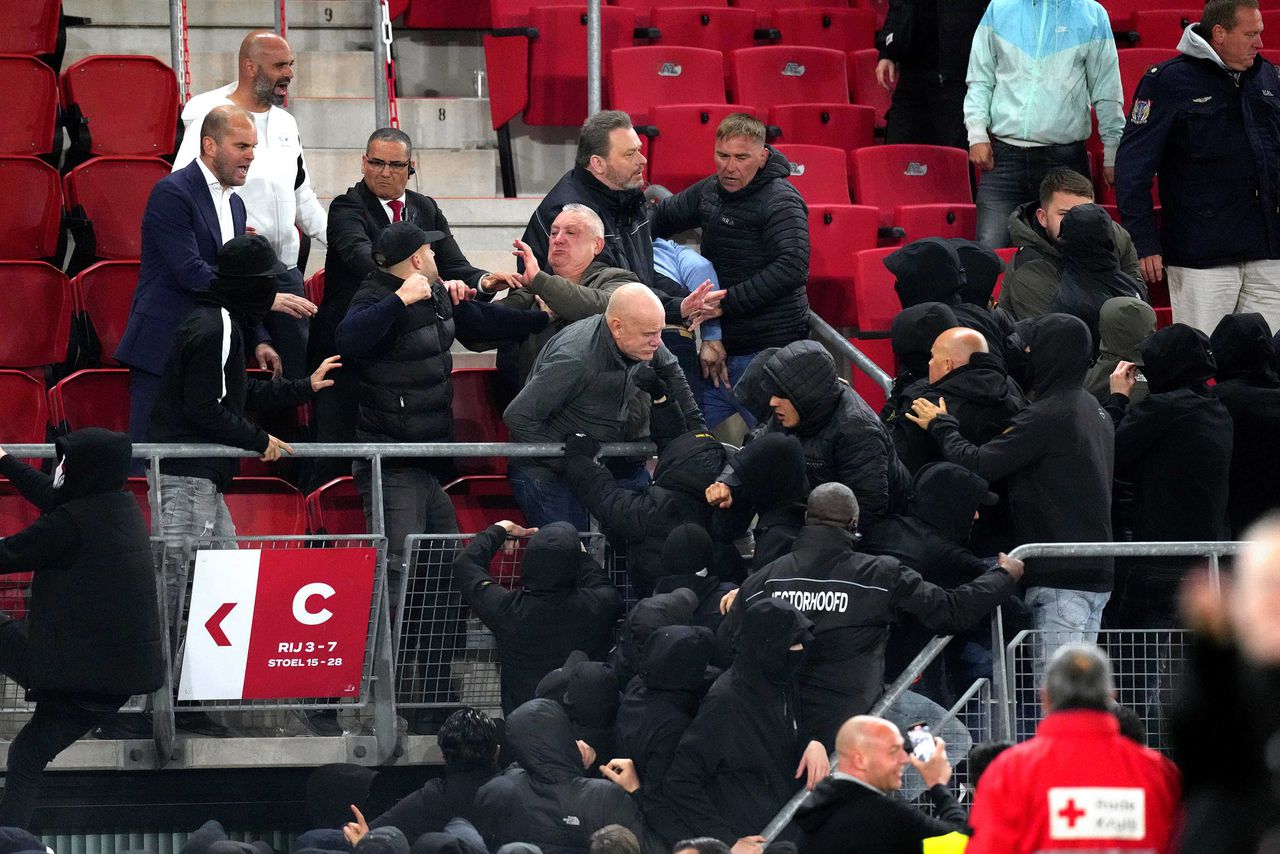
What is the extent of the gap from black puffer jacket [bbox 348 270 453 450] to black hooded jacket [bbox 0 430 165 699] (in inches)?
43.3

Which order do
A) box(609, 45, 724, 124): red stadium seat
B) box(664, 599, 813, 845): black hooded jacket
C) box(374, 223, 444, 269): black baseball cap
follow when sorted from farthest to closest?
box(609, 45, 724, 124): red stadium seat
box(374, 223, 444, 269): black baseball cap
box(664, 599, 813, 845): black hooded jacket

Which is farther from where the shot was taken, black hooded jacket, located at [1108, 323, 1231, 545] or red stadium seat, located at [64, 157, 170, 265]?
red stadium seat, located at [64, 157, 170, 265]

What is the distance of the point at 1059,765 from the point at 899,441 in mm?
3167

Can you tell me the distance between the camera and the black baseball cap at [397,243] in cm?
751

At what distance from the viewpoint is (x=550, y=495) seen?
739 cm

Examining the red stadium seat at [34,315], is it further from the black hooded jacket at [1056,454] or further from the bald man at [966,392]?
the black hooded jacket at [1056,454]

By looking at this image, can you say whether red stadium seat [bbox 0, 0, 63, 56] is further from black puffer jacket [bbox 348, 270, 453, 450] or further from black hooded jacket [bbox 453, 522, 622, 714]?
black hooded jacket [bbox 453, 522, 622, 714]

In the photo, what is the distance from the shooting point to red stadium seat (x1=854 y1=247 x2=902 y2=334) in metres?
8.88

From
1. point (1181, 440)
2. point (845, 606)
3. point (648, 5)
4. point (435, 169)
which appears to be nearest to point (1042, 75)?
point (648, 5)

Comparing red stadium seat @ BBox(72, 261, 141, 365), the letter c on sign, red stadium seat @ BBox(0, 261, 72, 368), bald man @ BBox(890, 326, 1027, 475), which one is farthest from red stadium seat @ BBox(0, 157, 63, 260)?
bald man @ BBox(890, 326, 1027, 475)

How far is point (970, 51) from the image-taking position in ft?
32.3

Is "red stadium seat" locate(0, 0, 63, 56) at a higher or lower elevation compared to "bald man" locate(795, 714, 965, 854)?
higher

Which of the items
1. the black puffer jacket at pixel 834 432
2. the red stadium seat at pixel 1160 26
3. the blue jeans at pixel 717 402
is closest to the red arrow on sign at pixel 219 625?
the black puffer jacket at pixel 834 432

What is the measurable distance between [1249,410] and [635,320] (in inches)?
89.3
